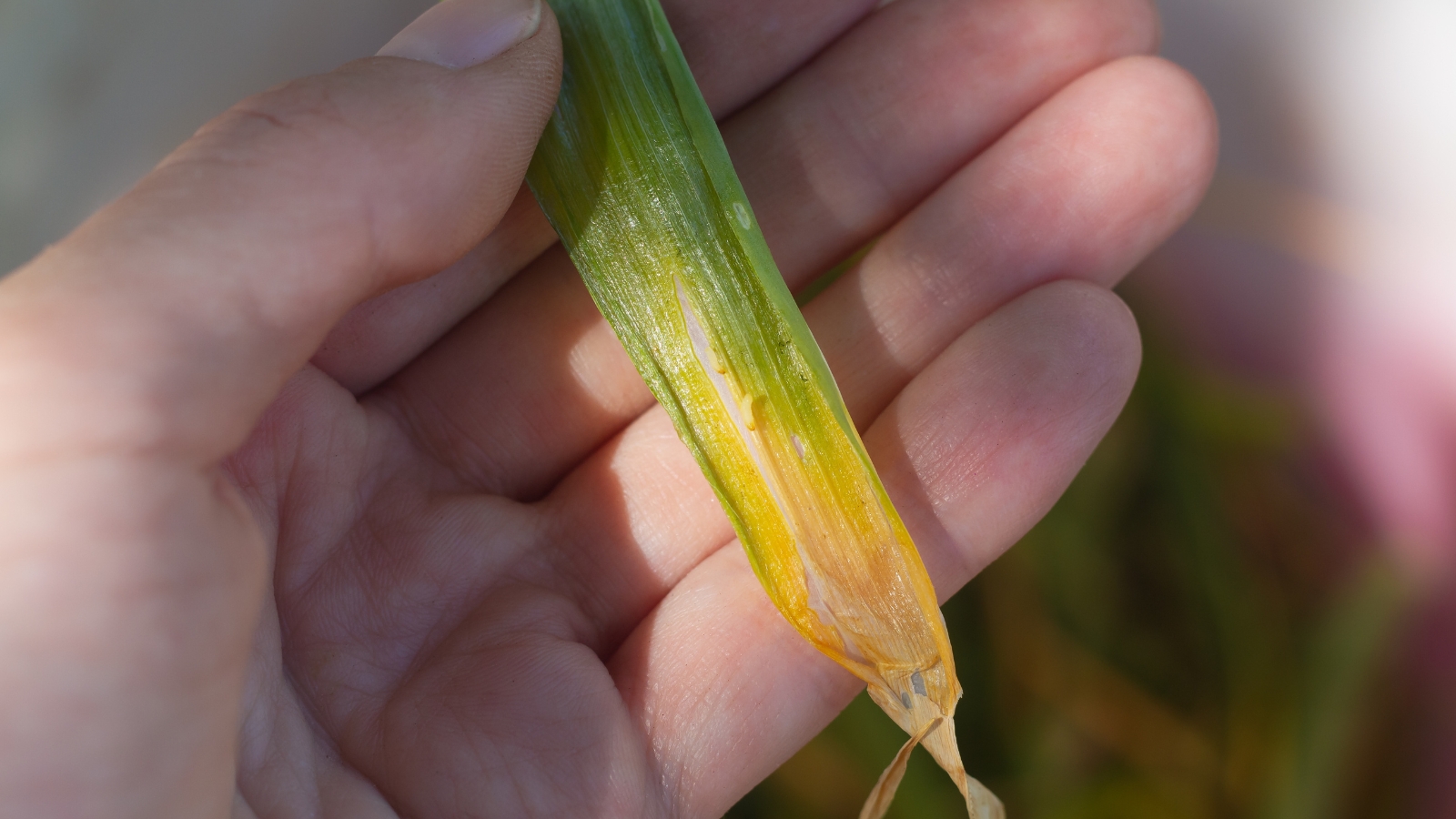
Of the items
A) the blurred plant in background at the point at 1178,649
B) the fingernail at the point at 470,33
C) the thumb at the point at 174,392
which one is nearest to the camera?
the thumb at the point at 174,392

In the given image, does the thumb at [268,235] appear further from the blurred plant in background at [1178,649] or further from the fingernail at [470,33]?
the blurred plant in background at [1178,649]

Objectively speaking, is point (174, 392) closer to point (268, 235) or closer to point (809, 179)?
point (268, 235)

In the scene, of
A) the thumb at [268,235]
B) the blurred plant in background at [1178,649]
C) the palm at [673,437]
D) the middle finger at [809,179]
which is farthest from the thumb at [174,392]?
the blurred plant in background at [1178,649]

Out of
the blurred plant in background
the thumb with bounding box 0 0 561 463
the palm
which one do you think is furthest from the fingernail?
the blurred plant in background

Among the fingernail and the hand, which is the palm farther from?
the fingernail

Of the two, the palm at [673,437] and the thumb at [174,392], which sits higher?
the thumb at [174,392]

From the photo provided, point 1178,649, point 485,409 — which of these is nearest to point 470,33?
point 485,409
